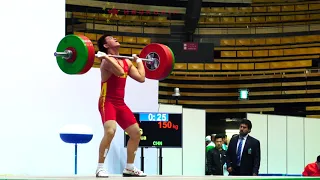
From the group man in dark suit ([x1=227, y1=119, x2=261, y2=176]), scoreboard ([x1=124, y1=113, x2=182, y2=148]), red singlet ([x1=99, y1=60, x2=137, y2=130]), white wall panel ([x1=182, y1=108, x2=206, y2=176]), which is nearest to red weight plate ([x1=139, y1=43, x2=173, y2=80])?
red singlet ([x1=99, y1=60, x2=137, y2=130])

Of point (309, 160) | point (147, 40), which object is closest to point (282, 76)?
point (147, 40)

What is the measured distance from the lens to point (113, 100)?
5246mm

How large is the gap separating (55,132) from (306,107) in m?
12.2

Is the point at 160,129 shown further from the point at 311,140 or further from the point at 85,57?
the point at 311,140

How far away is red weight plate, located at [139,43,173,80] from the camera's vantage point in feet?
18.5

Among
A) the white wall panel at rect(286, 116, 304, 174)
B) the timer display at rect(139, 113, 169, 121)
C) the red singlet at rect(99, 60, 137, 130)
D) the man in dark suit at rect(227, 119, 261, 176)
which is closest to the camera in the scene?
the red singlet at rect(99, 60, 137, 130)

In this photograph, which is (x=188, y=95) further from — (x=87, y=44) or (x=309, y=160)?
(x=87, y=44)

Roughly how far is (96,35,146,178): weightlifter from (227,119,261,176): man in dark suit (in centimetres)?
209

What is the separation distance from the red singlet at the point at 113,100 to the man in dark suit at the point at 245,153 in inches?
89.0

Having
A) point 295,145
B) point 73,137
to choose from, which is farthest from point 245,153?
point 295,145

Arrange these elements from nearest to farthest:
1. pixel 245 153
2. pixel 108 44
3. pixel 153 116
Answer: pixel 108 44 < pixel 245 153 < pixel 153 116

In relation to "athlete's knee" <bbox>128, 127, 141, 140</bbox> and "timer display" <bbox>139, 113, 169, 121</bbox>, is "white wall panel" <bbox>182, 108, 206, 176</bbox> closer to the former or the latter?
"timer display" <bbox>139, 113, 169, 121</bbox>

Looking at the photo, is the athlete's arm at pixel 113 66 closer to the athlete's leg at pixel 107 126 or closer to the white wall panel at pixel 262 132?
the athlete's leg at pixel 107 126

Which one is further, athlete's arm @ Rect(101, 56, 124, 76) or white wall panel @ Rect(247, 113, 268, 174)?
white wall panel @ Rect(247, 113, 268, 174)
